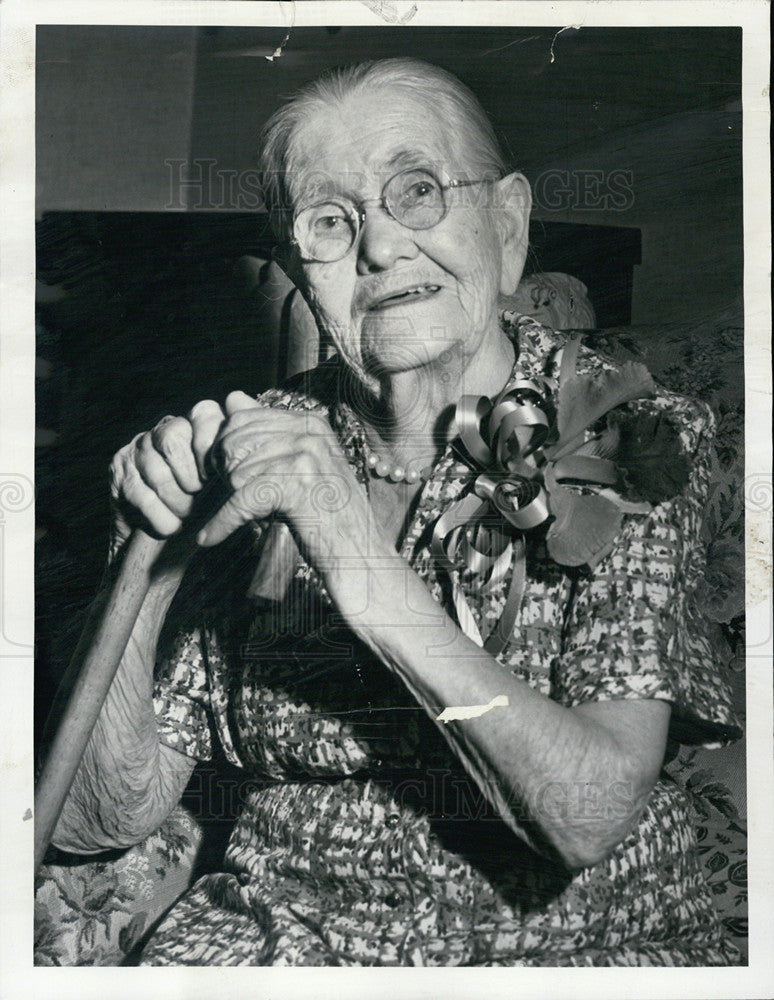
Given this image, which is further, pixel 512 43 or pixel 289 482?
pixel 512 43

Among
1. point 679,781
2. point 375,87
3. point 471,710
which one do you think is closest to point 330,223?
point 375,87

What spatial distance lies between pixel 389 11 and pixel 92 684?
3.11ft

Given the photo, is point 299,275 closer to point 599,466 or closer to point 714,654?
point 599,466

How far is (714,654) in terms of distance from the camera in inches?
54.2

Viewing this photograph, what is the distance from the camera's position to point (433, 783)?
4.36ft

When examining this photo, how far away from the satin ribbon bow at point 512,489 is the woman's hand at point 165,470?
0.30 meters

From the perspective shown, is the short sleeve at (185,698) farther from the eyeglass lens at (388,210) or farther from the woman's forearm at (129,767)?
the eyeglass lens at (388,210)

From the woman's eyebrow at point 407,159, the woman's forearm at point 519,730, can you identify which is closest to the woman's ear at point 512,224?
the woman's eyebrow at point 407,159

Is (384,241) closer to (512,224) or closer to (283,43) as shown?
(512,224)

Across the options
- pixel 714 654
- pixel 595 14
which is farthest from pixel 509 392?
pixel 595 14

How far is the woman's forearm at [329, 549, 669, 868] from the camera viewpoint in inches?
49.2

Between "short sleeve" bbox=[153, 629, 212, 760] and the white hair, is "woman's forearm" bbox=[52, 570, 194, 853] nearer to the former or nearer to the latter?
"short sleeve" bbox=[153, 629, 212, 760]

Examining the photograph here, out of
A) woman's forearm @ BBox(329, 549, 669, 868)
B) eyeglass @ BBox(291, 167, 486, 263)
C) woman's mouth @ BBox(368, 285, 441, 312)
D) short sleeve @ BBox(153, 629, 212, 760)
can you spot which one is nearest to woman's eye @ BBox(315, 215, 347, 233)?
eyeglass @ BBox(291, 167, 486, 263)

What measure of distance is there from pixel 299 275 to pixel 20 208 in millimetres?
386
